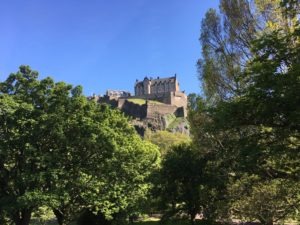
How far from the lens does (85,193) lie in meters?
25.0

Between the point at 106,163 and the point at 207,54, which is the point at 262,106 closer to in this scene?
the point at 207,54

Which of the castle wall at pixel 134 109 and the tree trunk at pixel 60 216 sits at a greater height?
the castle wall at pixel 134 109

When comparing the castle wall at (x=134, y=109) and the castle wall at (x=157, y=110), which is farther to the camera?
the castle wall at (x=134, y=109)

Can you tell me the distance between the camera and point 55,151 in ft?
79.9

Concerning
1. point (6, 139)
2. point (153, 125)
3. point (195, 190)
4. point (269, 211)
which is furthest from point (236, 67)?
point (153, 125)

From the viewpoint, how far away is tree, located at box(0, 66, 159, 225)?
2292 cm

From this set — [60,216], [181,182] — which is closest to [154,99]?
[181,182]

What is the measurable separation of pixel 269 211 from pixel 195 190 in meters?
7.39

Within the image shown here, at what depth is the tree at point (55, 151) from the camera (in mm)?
22922

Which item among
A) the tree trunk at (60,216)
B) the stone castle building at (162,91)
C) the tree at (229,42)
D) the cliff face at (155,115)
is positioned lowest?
the tree trunk at (60,216)

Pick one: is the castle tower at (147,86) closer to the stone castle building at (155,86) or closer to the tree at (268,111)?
the stone castle building at (155,86)

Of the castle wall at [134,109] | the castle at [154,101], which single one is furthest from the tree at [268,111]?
the castle wall at [134,109]

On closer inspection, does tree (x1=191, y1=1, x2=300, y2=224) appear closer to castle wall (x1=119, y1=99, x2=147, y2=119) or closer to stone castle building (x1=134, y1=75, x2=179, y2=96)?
castle wall (x1=119, y1=99, x2=147, y2=119)

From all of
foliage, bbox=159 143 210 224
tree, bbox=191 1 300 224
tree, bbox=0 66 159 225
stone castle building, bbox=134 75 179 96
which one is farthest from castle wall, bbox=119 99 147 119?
tree, bbox=191 1 300 224
